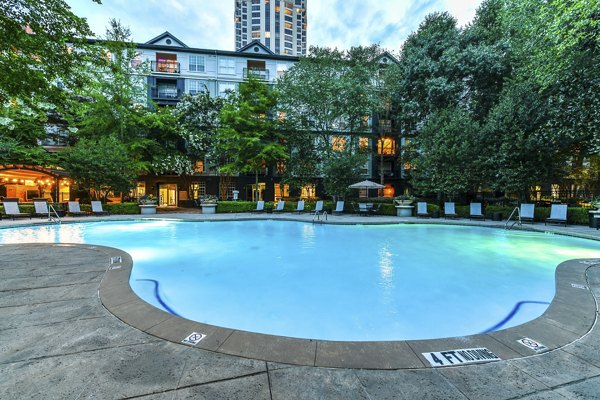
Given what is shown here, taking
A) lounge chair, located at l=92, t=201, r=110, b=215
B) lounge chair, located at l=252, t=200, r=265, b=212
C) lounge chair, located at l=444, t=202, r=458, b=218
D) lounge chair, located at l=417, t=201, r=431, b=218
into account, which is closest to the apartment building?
lounge chair, located at l=252, t=200, r=265, b=212

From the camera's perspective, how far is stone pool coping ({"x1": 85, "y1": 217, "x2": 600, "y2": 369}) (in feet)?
7.28

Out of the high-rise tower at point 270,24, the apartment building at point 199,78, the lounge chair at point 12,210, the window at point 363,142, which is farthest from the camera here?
the high-rise tower at point 270,24

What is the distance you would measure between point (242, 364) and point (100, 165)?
1860cm

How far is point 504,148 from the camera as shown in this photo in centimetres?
1377

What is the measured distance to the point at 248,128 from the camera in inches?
798

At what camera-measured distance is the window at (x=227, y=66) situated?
1045 inches

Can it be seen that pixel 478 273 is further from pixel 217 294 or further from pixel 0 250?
pixel 0 250

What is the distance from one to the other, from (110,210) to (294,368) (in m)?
19.6

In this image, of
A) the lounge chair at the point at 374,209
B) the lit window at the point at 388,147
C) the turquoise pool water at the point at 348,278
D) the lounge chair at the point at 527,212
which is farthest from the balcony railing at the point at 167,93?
the lounge chair at the point at 527,212

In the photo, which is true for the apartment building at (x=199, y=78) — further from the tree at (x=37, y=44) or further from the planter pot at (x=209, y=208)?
the tree at (x=37, y=44)

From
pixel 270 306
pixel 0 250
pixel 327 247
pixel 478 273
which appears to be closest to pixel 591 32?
pixel 478 273

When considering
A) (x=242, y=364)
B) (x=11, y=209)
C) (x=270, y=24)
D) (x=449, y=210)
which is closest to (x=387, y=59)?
(x=449, y=210)

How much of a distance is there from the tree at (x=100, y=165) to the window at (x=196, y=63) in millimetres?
12550

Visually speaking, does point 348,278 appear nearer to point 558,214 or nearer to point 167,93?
point 558,214
